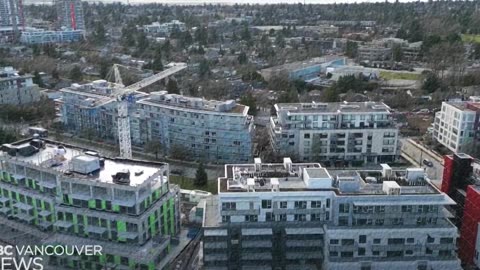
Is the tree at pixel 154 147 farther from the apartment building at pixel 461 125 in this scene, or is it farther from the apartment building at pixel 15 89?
the apartment building at pixel 461 125

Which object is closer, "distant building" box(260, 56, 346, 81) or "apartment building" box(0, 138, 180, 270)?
"apartment building" box(0, 138, 180, 270)

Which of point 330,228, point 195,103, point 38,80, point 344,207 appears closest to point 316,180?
point 344,207

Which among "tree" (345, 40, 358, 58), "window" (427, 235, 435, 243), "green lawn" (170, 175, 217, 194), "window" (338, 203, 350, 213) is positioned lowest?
"green lawn" (170, 175, 217, 194)

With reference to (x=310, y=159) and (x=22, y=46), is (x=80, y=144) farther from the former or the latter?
(x=22, y=46)

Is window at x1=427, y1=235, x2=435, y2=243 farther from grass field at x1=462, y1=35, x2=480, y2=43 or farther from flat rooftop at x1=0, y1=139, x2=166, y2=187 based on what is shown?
grass field at x1=462, y1=35, x2=480, y2=43

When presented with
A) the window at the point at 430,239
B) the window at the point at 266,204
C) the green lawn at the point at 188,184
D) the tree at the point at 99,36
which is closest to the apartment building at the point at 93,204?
the window at the point at 266,204

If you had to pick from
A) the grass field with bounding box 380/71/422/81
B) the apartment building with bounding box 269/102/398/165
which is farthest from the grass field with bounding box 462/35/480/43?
the apartment building with bounding box 269/102/398/165
